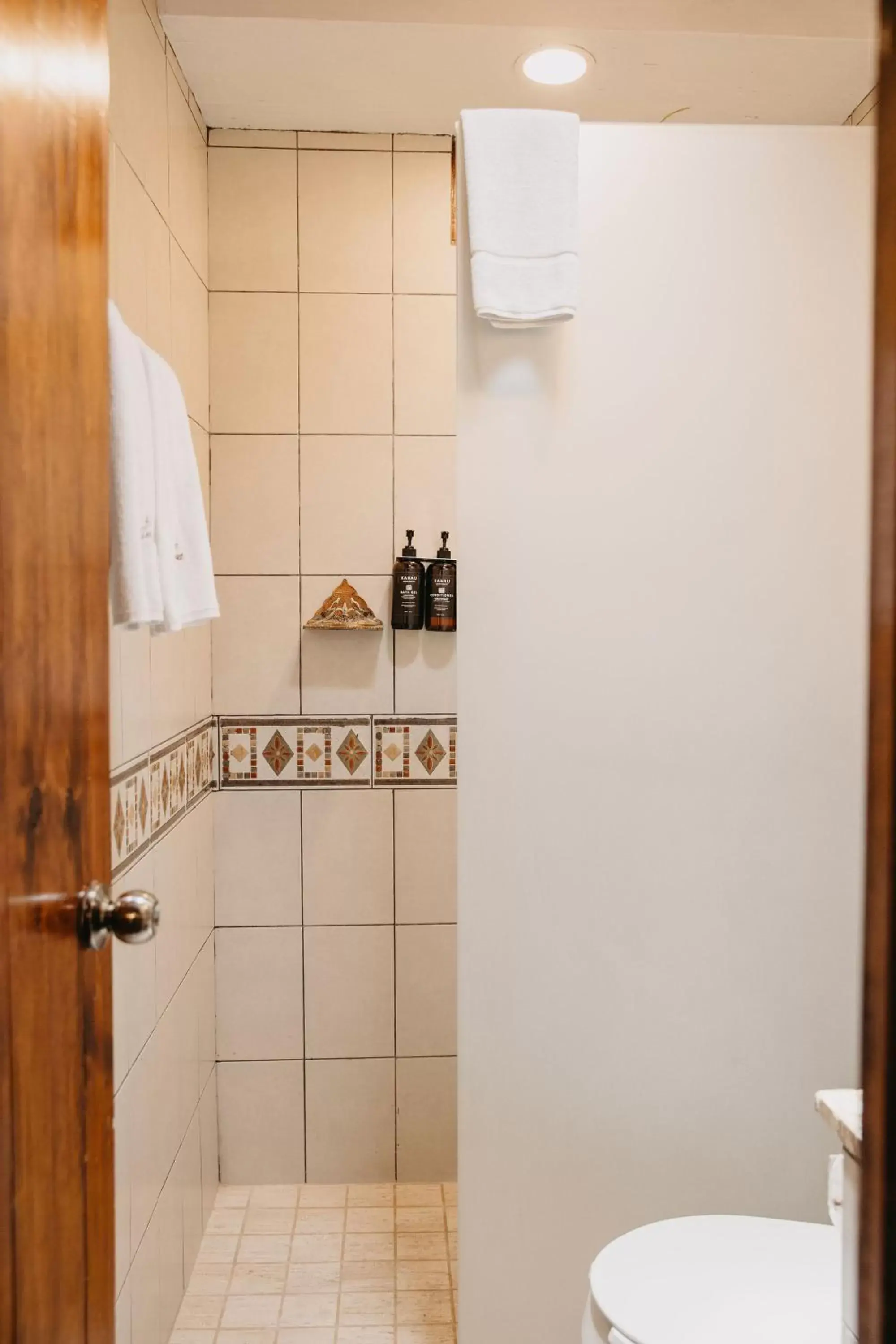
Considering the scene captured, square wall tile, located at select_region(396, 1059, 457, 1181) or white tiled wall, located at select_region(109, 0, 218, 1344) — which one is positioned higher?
white tiled wall, located at select_region(109, 0, 218, 1344)

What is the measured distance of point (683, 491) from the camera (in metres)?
1.66

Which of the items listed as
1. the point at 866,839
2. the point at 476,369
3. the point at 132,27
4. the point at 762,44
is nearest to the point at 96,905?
the point at 866,839

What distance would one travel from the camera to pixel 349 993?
2527 millimetres

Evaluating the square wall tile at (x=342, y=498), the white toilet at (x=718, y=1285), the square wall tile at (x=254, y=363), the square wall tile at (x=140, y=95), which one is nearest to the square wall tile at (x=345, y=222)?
the square wall tile at (x=254, y=363)

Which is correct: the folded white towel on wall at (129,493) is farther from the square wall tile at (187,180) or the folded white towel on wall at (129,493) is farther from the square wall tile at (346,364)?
the square wall tile at (346,364)

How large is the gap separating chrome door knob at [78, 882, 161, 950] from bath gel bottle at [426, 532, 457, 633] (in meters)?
1.56

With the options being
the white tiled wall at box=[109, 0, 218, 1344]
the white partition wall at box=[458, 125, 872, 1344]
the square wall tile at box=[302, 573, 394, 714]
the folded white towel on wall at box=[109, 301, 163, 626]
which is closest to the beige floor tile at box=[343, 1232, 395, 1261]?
the white tiled wall at box=[109, 0, 218, 1344]

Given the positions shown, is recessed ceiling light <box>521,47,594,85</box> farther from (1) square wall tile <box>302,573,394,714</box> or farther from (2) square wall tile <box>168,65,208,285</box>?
(1) square wall tile <box>302,573,394,714</box>

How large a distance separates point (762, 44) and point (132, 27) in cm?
117

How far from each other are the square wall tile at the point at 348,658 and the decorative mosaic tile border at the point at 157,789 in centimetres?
27

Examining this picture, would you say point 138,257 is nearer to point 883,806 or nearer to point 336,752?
point 336,752

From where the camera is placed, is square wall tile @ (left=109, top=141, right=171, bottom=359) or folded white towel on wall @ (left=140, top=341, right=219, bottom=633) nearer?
folded white towel on wall @ (left=140, top=341, right=219, bottom=633)

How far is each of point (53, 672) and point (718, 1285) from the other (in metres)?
1.15

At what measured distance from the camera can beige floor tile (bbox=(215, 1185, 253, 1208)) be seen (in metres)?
2.44
